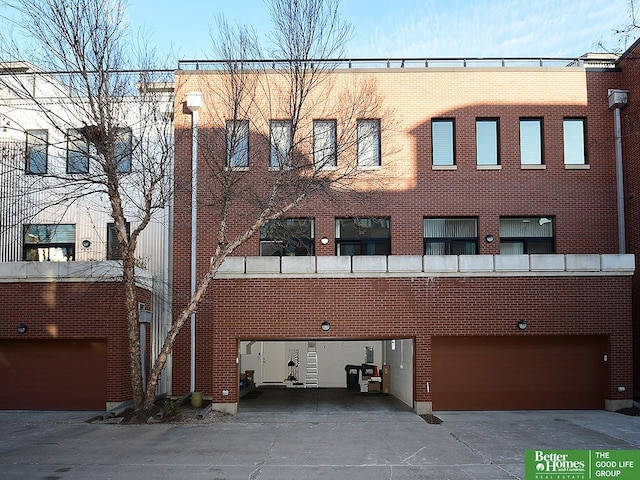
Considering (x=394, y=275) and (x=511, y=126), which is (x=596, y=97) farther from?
(x=394, y=275)

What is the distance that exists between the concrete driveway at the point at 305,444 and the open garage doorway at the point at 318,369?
15.3 feet

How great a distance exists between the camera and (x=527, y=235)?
2089cm

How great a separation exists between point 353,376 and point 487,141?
10003 millimetres

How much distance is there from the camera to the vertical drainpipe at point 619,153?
66.9 feet

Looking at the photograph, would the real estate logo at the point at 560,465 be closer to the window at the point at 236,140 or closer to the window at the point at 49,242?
the window at the point at 236,140

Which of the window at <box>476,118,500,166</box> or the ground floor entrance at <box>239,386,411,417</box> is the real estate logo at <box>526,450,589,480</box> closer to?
the ground floor entrance at <box>239,386,411,417</box>

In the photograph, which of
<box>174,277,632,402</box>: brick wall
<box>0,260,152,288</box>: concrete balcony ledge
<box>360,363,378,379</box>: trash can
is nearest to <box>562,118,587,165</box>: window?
<box>174,277,632,402</box>: brick wall

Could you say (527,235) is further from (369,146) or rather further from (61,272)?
(61,272)

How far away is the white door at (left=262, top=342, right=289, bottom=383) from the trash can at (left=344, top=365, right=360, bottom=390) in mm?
2549

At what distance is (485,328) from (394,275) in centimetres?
295

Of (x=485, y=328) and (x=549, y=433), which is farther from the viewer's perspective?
(x=485, y=328)

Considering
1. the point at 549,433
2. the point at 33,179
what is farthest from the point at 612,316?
the point at 33,179

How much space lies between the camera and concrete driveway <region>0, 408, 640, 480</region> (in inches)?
434

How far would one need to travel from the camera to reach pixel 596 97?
824 inches
